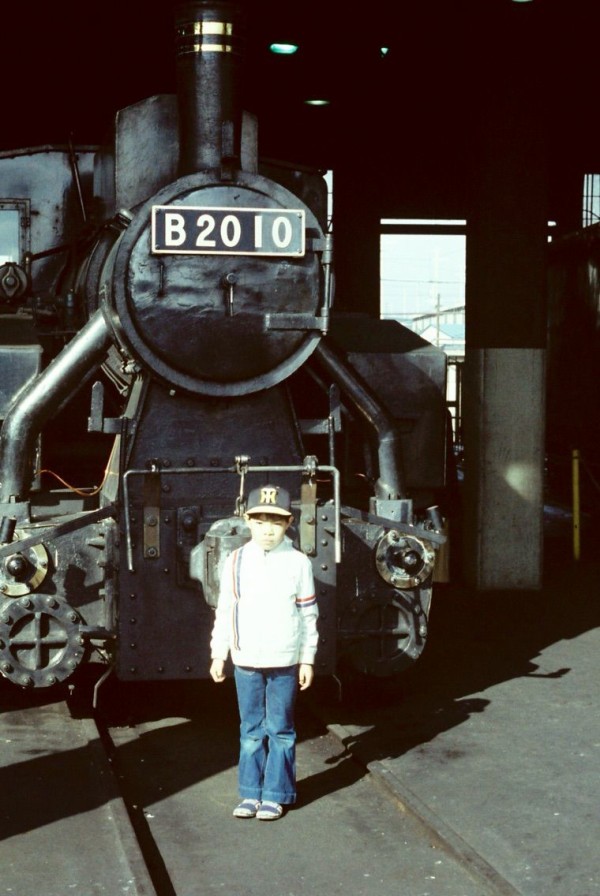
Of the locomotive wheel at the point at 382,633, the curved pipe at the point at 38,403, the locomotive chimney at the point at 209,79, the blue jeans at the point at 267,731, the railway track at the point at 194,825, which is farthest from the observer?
the locomotive wheel at the point at 382,633

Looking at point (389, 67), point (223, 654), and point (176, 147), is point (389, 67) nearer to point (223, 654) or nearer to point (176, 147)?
point (176, 147)

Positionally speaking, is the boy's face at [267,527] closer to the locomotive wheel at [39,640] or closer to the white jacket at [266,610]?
the white jacket at [266,610]

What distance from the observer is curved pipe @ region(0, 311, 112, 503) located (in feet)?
21.5

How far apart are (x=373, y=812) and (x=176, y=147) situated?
3.53 m

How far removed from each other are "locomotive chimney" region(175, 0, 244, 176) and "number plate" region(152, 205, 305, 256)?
0.90 feet

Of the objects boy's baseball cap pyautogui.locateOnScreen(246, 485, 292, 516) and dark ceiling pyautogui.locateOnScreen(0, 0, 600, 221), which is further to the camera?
dark ceiling pyautogui.locateOnScreen(0, 0, 600, 221)

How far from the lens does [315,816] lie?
5.42 m

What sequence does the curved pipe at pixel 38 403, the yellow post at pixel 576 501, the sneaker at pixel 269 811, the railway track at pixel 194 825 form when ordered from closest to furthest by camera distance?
1. the railway track at pixel 194 825
2. the sneaker at pixel 269 811
3. the curved pipe at pixel 38 403
4. the yellow post at pixel 576 501

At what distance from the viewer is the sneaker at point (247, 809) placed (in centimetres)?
537

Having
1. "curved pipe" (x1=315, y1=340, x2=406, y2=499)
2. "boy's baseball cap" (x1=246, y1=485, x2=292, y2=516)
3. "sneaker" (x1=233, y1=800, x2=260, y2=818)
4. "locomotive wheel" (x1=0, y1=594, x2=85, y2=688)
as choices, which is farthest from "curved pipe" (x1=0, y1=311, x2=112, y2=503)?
"sneaker" (x1=233, y1=800, x2=260, y2=818)

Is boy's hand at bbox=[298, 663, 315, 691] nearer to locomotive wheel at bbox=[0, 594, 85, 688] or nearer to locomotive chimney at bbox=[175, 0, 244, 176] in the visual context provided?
locomotive wheel at bbox=[0, 594, 85, 688]

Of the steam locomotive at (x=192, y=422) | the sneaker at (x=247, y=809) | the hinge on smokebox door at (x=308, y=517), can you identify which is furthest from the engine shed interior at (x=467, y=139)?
the sneaker at (x=247, y=809)

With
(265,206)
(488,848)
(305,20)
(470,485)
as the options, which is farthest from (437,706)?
(305,20)

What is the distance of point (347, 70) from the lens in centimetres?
1573
